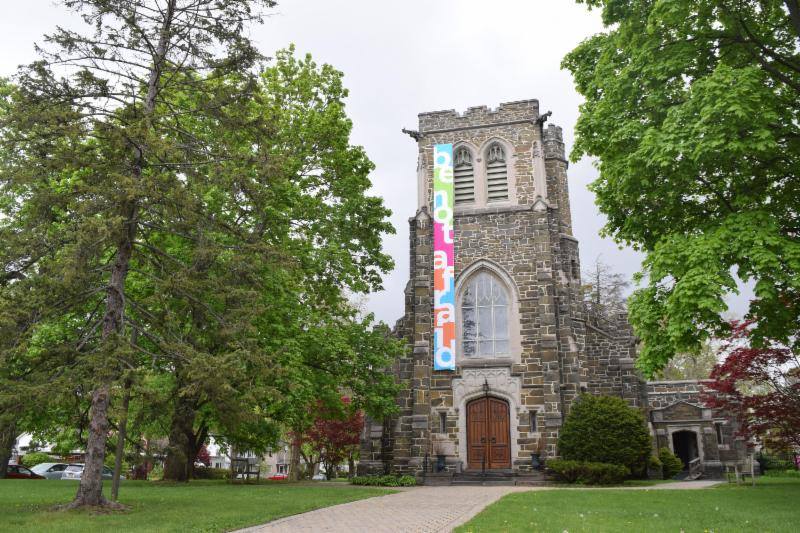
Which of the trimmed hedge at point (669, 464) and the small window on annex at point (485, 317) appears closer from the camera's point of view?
the small window on annex at point (485, 317)

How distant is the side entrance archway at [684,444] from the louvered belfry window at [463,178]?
1288 cm

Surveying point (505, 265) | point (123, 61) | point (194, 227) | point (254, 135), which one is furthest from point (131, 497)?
point (505, 265)

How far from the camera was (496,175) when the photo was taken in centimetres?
2344

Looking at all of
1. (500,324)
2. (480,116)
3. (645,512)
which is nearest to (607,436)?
(500,324)

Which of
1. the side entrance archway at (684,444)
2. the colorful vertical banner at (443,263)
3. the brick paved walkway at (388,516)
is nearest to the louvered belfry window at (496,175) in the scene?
the colorful vertical banner at (443,263)

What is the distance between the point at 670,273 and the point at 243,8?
9.32m

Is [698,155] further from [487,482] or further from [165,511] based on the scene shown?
[487,482]

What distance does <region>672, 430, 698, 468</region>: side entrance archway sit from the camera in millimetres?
25109

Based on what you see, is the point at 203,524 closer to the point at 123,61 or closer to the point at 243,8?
the point at 123,61

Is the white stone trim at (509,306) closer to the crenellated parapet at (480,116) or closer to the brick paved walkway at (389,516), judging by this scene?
the crenellated parapet at (480,116)

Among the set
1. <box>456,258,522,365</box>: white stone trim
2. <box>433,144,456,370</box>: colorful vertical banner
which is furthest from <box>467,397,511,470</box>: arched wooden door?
<box>433,144,456,370</box>: colorful vertical banner

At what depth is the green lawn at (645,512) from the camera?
26.3 ft

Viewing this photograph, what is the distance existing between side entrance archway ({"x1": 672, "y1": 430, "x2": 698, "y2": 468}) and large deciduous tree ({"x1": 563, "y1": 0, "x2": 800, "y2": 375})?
1663 cm

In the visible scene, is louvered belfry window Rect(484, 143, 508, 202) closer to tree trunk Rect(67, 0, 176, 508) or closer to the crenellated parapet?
the crenellated parapet
